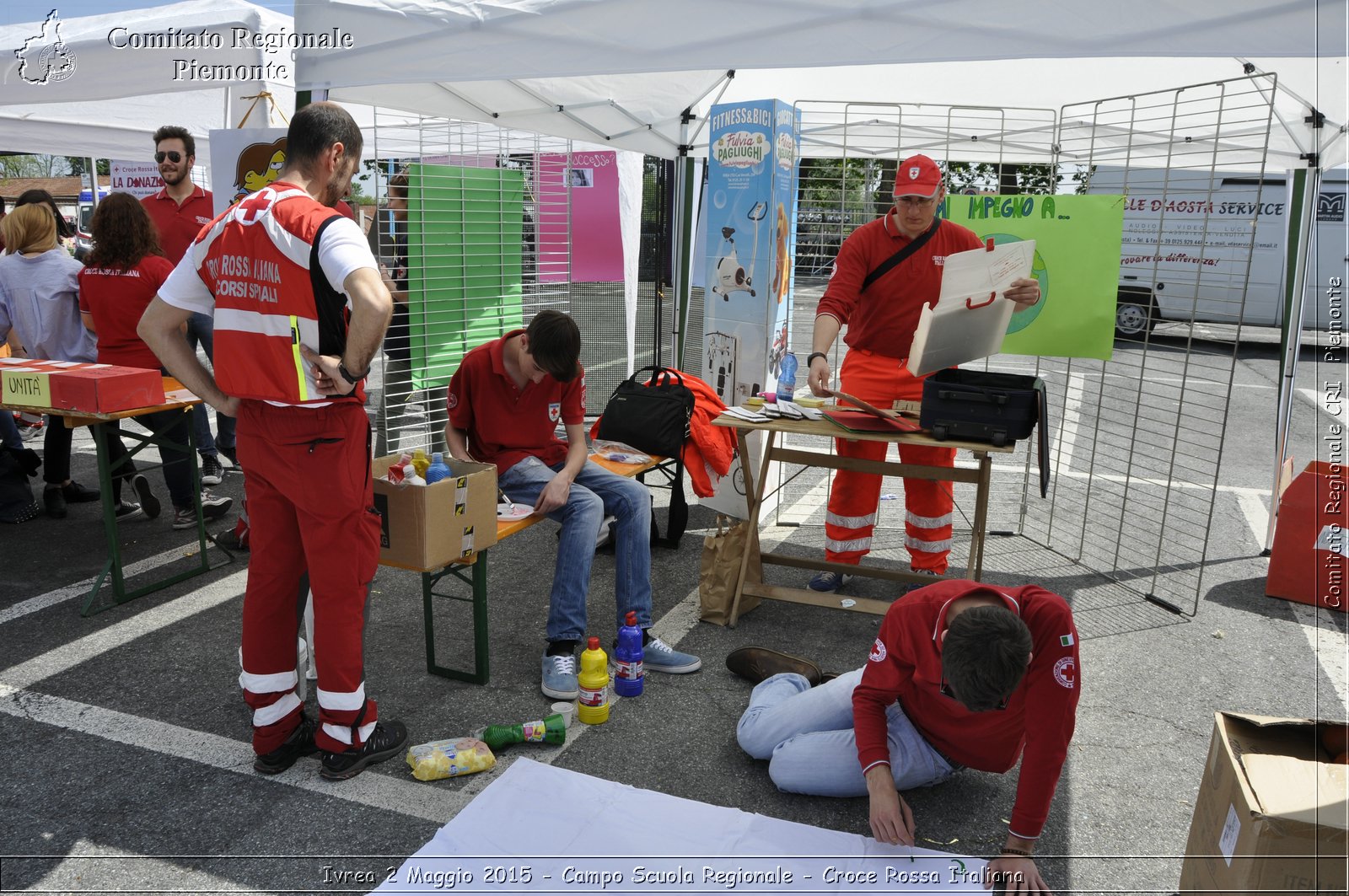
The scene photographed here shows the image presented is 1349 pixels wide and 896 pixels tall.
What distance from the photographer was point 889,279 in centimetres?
432

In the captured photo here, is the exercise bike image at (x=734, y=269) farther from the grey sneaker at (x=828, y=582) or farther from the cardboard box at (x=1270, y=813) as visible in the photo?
the cardboard box at (x=1270, y=813)

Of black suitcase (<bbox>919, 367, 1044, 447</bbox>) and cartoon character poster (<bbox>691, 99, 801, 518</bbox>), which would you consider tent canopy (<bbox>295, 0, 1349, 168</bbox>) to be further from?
black suitcase (<bbox>919, 367, 1044, 447</bbox>)

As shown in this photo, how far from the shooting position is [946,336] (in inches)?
141

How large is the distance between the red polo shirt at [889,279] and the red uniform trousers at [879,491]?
0.17 meters

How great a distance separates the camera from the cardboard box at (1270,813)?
6.16 feet

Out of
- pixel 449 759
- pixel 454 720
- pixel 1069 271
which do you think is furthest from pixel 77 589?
pixel 1069 271

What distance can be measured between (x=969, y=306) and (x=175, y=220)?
5.04 meters

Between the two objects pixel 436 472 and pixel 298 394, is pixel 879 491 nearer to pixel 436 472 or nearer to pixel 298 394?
pixel 436 472

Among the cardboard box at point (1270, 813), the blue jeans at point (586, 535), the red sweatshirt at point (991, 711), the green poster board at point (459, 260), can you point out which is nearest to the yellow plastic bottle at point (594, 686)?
the blue jeans at point (586, 535)

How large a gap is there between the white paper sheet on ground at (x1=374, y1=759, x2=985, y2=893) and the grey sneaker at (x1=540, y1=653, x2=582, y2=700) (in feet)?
2.22

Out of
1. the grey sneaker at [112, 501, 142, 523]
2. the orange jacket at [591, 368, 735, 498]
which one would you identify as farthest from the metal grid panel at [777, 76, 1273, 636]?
the grey sneaker at [112, 501, 142, 523]

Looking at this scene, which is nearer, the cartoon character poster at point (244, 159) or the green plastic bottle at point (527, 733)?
the green plastic bottle at point (527, 733)

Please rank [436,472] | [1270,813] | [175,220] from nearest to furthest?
[1270,813]
[436,472]
[175,220]

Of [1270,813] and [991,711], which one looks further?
[991,711]
